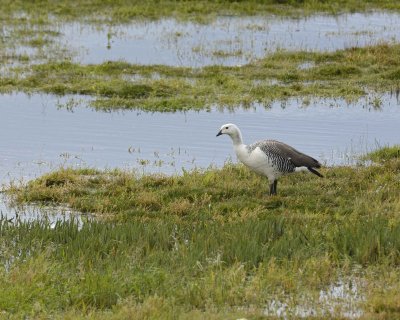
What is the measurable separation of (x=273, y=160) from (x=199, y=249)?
11.2 feet

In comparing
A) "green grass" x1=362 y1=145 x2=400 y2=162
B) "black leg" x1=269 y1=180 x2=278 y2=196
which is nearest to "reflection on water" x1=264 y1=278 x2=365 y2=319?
"black leg" x1=269 y1=180 x2=278 y2=196

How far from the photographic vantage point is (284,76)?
21797 mm

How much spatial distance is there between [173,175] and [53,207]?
6.53ft

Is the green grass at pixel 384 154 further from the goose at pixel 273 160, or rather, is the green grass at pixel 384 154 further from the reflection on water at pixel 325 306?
the reflection on water at pixel 325 306

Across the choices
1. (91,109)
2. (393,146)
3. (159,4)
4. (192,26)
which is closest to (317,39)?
(192,26)

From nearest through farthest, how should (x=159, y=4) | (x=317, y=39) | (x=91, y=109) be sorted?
(x=91, y=109), (x=317, y=39), (x=159, y=4)

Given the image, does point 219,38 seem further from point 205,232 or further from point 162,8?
point 205,232

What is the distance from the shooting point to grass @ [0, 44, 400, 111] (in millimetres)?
19672

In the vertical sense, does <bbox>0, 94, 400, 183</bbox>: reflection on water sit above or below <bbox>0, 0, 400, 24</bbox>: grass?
below

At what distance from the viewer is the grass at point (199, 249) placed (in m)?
8.19

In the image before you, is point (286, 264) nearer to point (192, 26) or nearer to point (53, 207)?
point (53, 207)

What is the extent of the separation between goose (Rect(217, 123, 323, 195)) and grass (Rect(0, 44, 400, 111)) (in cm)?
621

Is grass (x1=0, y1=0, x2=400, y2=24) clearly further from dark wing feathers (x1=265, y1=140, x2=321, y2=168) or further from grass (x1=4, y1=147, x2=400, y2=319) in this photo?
dark wing feathers (x1=265, y1=140, x2=321, y2=168)

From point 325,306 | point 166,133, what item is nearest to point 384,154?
point 166,133
